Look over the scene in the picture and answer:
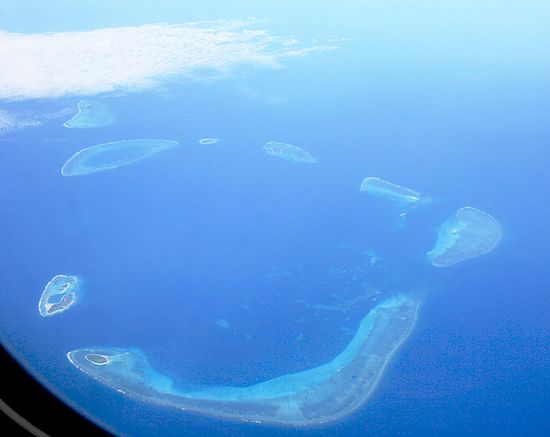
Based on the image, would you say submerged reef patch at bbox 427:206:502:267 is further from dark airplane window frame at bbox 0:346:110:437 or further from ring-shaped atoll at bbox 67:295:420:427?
dark airplane window frame at bbox 0:346:110:437

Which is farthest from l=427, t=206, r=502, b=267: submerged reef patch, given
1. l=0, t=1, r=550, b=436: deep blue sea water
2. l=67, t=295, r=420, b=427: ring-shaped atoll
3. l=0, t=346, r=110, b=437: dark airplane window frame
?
l=0, t=346, r=110, b=437: dark airplane window frame

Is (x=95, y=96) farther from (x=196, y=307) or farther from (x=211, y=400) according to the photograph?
(x=211, y=400)

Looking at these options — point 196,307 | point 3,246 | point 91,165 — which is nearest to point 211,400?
point 196,307

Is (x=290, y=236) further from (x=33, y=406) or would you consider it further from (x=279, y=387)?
(x=33, y=406)

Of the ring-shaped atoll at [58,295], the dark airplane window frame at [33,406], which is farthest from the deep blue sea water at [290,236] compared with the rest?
the dark airplane window frame at [33,406]

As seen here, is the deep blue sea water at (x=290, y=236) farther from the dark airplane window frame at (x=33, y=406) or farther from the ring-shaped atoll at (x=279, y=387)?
the dark airplane window frame at (x=33, y=406)

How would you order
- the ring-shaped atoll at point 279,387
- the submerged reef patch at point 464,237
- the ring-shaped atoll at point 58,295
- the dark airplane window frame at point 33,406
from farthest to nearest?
the submerged reef patch at point 464,237
the ring-shaped atoll at point 58,295
the ring-shaped atoll at point 279,387
the dark airplane window frame at point 33,406

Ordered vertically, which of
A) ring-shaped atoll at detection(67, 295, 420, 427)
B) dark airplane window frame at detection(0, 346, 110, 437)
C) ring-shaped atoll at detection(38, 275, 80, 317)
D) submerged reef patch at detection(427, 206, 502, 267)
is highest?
dark airplane window frame at detection(0, 346, 110, 437)

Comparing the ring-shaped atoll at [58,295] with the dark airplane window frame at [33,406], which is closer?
the dark airplane window frame at [33,406]

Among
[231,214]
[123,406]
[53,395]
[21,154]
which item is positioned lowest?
[123,406]
